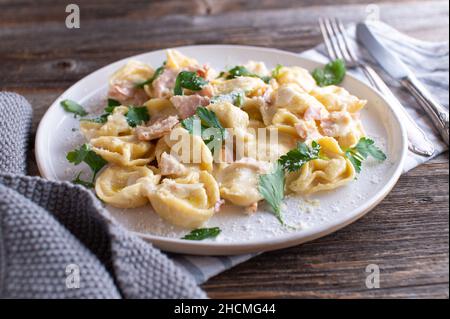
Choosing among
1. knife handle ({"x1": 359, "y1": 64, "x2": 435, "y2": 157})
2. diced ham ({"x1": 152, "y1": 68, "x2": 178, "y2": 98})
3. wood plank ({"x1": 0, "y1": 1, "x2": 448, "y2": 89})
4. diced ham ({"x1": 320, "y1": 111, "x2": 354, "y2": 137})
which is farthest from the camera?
wood plank ({"x1": 0, "y1": 1, "x2": 448, "y2": 89})

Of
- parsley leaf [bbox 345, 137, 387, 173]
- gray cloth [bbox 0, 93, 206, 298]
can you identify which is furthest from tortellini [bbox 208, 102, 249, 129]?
gray cloth [bbox 0, 93, 206, 298]

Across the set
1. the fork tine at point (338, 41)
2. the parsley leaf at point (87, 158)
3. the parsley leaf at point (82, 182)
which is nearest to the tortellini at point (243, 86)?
the parsley leaf at point (87, 158)

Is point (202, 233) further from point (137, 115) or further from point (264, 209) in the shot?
point (137, 115)

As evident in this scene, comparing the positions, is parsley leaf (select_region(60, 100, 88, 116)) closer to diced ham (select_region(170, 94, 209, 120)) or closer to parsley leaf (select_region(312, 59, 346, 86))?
diced ham (select_region(170, 94, 209, 120))

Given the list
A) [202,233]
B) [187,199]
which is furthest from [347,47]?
[202,233]

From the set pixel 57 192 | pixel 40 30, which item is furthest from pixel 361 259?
pixel 40 30

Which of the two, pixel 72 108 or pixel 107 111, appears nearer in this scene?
pixel 107 111

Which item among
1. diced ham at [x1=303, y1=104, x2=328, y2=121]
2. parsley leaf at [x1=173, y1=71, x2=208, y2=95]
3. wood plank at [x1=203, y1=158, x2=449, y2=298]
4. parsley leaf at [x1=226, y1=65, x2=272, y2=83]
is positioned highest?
parsley leaf at [x1=226, y1=65, x2=272, y2=83]
